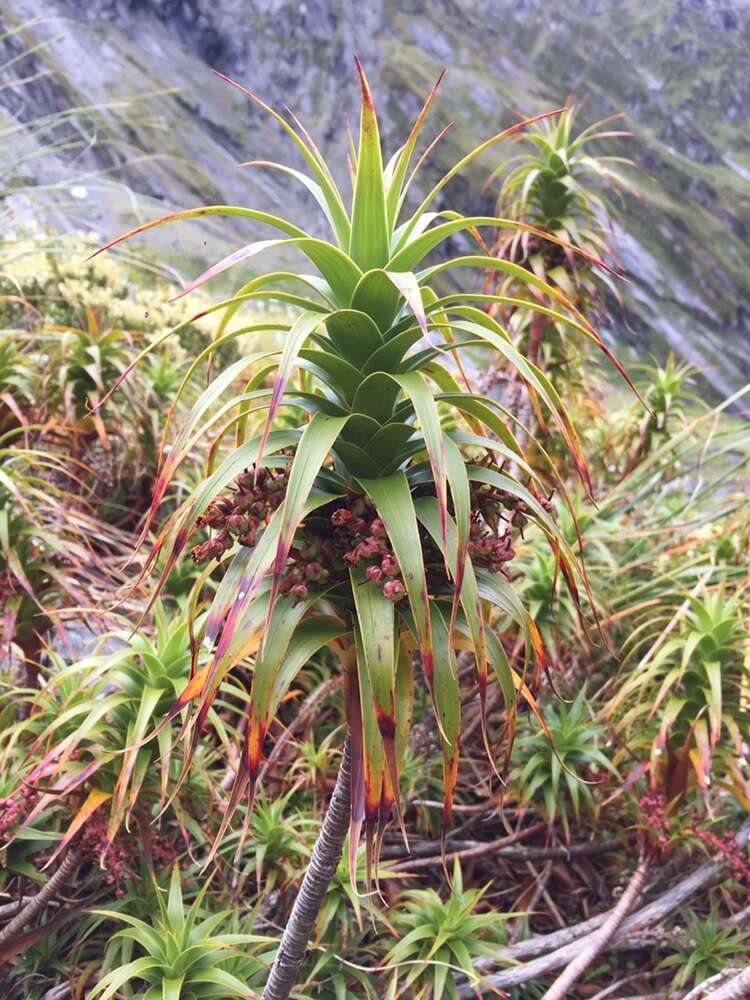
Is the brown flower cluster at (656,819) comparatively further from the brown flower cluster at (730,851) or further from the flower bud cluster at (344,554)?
the flower bud cluster at (344,554)

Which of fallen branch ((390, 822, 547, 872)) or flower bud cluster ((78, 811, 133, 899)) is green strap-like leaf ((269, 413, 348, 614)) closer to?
flower bud cluster ((78, 811, 133, 899))

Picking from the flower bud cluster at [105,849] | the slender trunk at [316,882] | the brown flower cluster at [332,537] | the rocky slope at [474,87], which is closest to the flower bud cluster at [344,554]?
the brown flower cluster at [332,537]

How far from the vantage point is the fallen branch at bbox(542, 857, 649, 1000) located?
2.25 meters

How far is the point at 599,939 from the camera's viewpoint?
2.45m

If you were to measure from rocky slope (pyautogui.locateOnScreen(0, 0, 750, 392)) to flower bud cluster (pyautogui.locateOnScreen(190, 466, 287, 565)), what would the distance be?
41.2m

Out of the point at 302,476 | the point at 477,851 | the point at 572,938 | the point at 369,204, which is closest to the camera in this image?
the point at 302,476

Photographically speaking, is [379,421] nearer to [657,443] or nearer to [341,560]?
[341,560]

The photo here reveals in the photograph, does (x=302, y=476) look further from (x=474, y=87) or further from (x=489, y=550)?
(x=474, y=87)

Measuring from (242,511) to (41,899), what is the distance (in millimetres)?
1454

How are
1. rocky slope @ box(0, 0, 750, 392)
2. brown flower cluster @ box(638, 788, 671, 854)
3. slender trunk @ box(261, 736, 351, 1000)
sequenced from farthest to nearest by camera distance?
rocky slope @ box(0, 0, 750, 392)
brown flower cluster @ box(638, 788, 671, 854)
slender trunk @ box(261, 736, 351, 1000)

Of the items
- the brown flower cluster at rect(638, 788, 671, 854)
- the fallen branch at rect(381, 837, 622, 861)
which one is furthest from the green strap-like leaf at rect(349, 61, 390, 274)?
the fallen branch at rect(381, 837, 622, 861)

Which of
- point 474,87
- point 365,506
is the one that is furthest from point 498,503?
point 474,87

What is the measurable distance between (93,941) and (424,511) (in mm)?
1803

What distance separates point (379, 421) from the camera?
4.65ft
